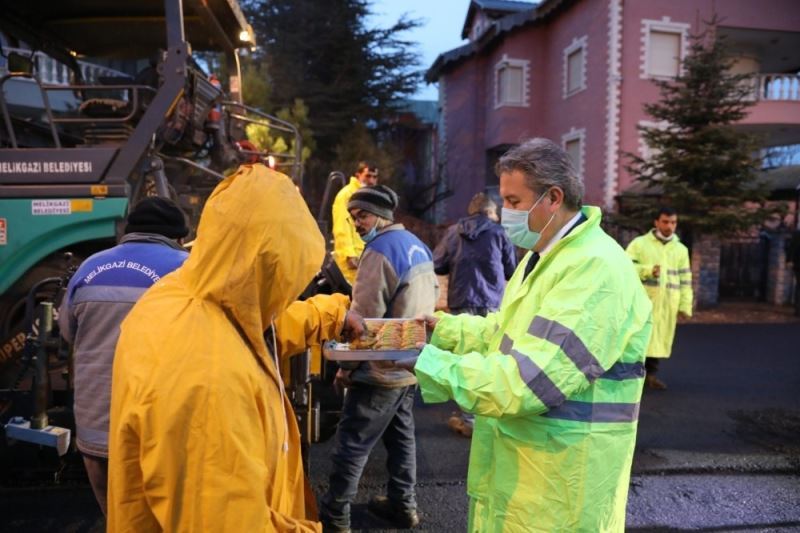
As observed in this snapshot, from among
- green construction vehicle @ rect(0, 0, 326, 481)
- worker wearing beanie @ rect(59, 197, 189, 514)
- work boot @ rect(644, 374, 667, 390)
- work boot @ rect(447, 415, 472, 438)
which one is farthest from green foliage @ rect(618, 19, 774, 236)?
worker wearing beanie @ rect(59, 197, 189, 514)

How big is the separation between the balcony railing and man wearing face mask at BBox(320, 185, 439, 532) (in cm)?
2004

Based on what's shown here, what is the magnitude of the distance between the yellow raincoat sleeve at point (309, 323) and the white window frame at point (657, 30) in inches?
754

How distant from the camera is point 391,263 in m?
3.53

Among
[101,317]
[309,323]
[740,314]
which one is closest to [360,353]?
[309,323]

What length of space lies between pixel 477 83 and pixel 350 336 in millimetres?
26429

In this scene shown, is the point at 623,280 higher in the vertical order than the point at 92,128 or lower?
lower

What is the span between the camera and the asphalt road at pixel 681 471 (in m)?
4.00

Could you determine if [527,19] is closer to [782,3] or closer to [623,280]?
[782,3]

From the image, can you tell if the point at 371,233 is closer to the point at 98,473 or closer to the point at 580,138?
the point at 98,473

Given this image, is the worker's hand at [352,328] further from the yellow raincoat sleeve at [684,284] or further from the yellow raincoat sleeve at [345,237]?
the yellow raincoat sleeve at [684,284]

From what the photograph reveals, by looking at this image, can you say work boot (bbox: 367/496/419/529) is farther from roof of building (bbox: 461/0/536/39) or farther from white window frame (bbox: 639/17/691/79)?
roof of building (bbox: 461/0/536/39)

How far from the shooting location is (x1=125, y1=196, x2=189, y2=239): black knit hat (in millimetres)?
2758

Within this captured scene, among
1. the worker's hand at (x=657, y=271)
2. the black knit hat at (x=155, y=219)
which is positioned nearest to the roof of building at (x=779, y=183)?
the worker's hand at (x=657, y=271)

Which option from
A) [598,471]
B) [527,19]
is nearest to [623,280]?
[598,471]
